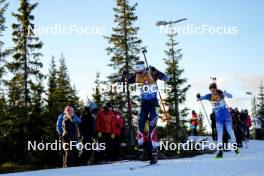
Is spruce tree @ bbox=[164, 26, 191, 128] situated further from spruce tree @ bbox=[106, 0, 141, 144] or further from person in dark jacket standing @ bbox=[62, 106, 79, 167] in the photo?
person in dark jacket standing @ bbox=[62, 106, 79, 167]

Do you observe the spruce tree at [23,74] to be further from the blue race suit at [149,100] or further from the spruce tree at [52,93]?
the blue race suit at [149,100]

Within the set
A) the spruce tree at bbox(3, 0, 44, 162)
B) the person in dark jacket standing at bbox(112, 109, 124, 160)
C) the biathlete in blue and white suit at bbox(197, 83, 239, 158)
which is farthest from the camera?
the spruce tree at bbox(3, 0, 44, 162)

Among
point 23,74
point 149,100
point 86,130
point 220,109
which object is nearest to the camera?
point 149,100

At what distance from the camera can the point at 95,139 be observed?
17062mm

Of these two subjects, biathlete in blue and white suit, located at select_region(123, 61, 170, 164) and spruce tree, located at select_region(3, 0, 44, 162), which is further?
spruce tree, located at select_region(3, 0, 44, 162)

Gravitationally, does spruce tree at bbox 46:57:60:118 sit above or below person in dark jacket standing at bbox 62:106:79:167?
above

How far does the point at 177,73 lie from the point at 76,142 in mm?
41198

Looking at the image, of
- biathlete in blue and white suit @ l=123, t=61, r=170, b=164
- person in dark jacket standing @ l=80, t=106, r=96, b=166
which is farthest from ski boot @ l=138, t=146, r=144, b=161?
person in dark jacket standing @ l=80, t=106, r=96, b=166

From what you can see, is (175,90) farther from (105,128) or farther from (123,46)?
(105,128)

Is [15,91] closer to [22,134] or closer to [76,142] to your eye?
[22,134]

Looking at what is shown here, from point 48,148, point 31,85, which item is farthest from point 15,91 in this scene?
point 48,148
